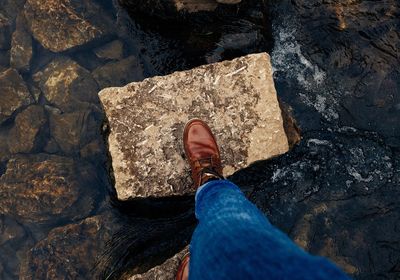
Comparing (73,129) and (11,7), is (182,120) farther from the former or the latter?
(11,7)

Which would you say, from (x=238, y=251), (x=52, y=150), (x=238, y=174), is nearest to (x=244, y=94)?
(x=238, y=174)

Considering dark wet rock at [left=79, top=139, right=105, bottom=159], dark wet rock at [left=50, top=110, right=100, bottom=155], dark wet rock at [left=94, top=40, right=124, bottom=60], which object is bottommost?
dark wet rock at [left=79, top=139, right=105, bottom=159]

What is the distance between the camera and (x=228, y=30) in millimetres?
4199

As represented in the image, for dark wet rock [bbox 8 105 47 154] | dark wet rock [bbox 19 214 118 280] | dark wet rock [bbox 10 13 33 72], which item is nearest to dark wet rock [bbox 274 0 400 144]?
dark wet rock [bbox 19 214 118 280]

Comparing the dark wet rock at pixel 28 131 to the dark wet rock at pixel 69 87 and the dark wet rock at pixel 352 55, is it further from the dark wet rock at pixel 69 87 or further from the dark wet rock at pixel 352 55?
the dark wet rock at pixel 352 55

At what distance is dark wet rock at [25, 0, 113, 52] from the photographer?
4980mm

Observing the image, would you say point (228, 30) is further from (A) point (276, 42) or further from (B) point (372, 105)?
(B) point (372, 105)

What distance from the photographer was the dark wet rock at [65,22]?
16.3 feet

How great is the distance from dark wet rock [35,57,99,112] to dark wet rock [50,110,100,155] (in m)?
0.11

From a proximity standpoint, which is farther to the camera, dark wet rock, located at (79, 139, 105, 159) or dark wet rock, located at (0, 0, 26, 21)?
dark wet rock, located at (0, 0, 26, 21)

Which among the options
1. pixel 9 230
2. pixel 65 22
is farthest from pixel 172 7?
pixel 9 230

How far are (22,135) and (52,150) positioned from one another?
42 centimetres

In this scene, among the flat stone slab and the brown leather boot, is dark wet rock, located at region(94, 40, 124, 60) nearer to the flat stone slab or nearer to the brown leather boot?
the flat stone slab

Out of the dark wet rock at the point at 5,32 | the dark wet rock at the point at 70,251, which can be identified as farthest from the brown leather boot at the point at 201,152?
the dark wet rock at the point at 5,32
